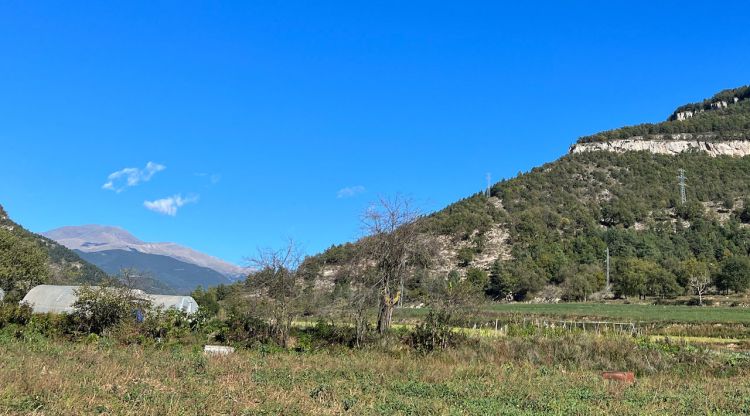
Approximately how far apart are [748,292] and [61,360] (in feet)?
281

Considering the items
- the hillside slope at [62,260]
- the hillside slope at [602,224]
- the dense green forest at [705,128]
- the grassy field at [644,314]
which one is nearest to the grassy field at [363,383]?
the grassy field at [644,314]

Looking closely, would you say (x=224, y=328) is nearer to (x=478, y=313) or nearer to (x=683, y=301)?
(x=478, y=313)

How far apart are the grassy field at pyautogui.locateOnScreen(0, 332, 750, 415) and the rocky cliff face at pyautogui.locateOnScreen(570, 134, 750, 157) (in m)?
126

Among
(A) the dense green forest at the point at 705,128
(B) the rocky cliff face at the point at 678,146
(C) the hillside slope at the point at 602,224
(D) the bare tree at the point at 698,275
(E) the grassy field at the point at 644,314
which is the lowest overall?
Result: (E) the grassy field at the point at 644,314

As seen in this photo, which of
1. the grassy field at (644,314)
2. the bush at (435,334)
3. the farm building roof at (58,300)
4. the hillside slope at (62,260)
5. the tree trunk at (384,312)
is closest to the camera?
the bush at (435,334)

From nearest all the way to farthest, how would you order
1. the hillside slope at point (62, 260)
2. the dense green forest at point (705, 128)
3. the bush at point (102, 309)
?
the bush at point (102, 309) → the hillside slope at point (62, 260) → the dense green forest at point (705, 128)

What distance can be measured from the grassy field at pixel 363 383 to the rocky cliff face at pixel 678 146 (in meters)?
126

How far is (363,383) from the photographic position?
11195mm

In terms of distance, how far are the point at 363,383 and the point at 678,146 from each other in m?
144

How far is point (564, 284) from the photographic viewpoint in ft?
266

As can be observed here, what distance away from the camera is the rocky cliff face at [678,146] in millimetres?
127219

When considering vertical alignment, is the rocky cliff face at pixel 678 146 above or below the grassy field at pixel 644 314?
above

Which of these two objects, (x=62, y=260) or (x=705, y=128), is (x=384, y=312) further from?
(x=705, y=128)

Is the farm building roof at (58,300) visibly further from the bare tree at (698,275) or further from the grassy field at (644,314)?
the bare tree at (698,275)
